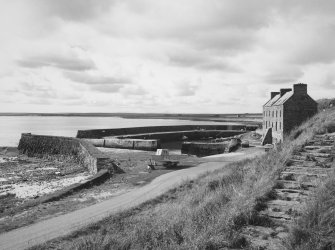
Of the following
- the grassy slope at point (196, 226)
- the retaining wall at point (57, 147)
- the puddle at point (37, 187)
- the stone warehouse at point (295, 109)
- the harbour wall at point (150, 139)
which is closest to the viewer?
the grassy slope at point (196, 226)

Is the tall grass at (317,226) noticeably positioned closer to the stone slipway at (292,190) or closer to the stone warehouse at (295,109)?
the stone slipway at (292,190)

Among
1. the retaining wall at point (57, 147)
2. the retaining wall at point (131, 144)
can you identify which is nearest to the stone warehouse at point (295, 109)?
the retaining wall at point (131, 144)

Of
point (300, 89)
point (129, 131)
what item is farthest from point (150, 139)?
point (300, 89)

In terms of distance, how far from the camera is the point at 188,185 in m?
16.4

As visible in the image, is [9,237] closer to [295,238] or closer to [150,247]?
[150,247]

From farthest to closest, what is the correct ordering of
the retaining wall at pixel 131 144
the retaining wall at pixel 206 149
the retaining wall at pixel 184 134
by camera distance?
the retaining wall at pixel 184 134 < the retaining wall at pixel 206 149 < the retaining wall at pixel 131 144

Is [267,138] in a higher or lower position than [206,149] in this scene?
higher

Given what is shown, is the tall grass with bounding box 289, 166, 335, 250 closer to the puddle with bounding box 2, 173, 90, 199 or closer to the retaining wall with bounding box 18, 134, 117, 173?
the puddle with bounding box 2, 173, 90, 199

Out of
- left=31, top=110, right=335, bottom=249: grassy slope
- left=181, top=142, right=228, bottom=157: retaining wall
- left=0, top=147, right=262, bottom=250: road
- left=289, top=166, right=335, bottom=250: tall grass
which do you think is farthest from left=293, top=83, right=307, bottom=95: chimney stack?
left=289, top=166, right=335, bottom=250: tall grass

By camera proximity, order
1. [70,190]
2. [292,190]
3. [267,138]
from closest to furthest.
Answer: [292,190], [70,190], [267,138]

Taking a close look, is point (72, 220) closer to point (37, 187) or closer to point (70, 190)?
point (70, 190)

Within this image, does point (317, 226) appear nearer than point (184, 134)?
Yes

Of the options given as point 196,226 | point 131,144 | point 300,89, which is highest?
point 300,89

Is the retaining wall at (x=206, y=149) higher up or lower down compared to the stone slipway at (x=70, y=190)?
higher up
